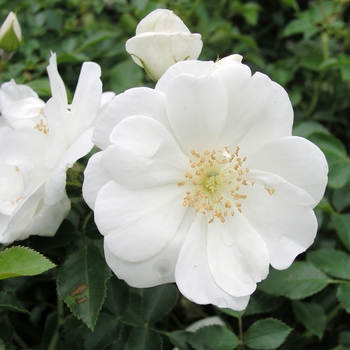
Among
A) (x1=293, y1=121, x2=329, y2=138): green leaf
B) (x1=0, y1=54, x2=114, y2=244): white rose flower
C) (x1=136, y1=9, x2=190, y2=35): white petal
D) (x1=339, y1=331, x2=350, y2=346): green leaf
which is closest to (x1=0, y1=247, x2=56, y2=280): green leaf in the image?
(x1=0, y1=54, x2=114, y2=244): white rose flower

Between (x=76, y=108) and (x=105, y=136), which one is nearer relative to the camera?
(x=105, y=136)

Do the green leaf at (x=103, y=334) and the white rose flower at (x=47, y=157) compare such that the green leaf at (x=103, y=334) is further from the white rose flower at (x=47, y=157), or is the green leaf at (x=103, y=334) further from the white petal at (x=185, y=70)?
the white petal at (x=185, y=70)

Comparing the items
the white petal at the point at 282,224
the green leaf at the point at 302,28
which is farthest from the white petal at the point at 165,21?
the green leaf at the point at 302,28

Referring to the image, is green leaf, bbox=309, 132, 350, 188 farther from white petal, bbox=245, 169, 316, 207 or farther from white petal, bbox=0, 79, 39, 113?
white petal, bbox=0, 79, 39, 113

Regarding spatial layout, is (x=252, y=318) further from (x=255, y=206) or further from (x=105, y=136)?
(x=105, y=136)

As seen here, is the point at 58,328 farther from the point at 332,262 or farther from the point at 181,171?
the point at 332,262

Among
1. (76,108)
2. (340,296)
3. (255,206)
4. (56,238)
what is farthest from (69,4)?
(340,296)

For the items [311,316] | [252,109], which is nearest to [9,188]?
[252,109]
